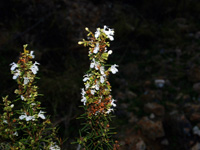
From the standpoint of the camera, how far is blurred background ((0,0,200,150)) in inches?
136

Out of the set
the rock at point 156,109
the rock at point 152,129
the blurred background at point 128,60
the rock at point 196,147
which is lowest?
the rock at point 196,147

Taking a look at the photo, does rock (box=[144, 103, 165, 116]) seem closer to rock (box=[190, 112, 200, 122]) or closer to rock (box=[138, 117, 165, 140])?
rock (box=[138, 117, 165, 140])

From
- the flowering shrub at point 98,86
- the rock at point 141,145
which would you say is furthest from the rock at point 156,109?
the flowering shrub at point 98,86

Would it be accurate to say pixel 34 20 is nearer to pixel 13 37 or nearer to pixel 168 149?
pixel 13 37

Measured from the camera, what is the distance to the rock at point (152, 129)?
336 cm

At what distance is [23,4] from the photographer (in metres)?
4.68

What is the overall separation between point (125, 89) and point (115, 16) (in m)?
2.04

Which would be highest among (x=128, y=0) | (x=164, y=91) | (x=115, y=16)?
(x=128, y=0)

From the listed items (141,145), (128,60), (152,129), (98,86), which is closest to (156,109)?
(152,129)

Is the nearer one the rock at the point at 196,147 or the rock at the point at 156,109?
the rock at the point at 196,147

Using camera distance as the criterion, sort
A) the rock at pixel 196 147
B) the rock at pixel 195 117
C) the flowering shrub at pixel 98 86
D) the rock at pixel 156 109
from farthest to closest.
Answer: the rock at pixel 156 109
the rock at pixel 195 117
the rock at pixel 196 147
the flowering shrub at pixel 98 86

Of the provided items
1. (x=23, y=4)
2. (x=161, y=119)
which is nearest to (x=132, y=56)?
(x=161, y=119)

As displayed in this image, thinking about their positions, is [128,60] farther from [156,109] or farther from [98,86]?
[98,86]

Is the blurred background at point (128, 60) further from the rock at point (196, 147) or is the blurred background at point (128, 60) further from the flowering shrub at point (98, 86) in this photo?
the flowering shrub at point (98, 86)
